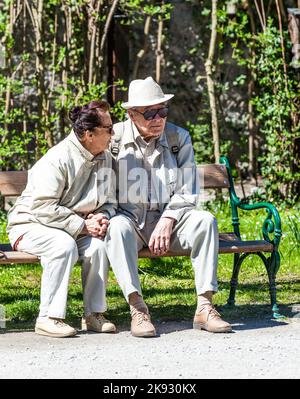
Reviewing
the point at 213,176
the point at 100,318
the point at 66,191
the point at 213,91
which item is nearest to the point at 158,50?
the point at 213,91

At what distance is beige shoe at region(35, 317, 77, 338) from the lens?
18.5ft

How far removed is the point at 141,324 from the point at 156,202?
785 millimetres

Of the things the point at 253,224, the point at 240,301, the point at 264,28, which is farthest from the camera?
the point at 264,28

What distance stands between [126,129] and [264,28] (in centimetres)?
381

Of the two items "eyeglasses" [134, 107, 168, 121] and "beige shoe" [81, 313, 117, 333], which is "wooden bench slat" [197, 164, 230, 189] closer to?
"eyeglasses" [134, 107, 168, 121]

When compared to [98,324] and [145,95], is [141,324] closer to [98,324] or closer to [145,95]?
[98,324]

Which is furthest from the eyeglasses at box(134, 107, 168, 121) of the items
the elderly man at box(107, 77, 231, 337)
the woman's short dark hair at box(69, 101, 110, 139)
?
the woman's short dark hair at box(69, 101, 110, 139)

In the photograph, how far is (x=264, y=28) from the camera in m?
9.59

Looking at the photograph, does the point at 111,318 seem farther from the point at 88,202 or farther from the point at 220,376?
the point at 220,376

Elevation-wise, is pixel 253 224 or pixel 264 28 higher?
pixel 264 28

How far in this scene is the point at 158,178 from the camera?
608cm

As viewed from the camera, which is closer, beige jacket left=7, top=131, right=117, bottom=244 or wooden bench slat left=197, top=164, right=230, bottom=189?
beige jacket left=7, top=131, right=117, bottom=244
